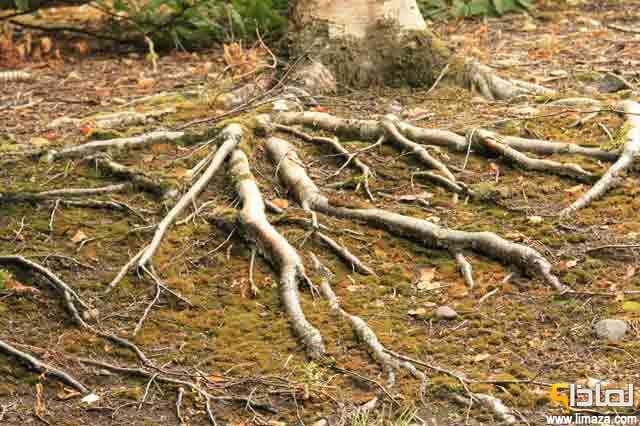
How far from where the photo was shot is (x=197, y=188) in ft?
19.3

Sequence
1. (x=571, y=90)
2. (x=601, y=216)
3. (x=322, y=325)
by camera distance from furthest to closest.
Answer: (x=571, y=90)
(x=601, y=216)
(x=322, y=325)

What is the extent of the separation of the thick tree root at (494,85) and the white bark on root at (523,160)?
111cm

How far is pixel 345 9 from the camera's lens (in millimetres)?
7520

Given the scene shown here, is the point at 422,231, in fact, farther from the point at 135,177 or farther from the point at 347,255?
the point at 135,177

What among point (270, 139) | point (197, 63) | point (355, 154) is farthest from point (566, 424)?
point (197, 63)

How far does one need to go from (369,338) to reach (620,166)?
212cm

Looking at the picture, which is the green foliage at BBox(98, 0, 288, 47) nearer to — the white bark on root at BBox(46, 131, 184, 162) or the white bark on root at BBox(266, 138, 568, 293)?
the white bark on root at BBox(46, 131, 184, 162)

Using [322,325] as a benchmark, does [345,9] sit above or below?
above

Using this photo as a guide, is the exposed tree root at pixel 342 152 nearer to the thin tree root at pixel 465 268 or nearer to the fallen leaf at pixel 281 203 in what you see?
the fallen leaf at pixel 281 203

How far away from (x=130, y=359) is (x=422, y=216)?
1840 mm

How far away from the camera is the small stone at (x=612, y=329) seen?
4.49 meters

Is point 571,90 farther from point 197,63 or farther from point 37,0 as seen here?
point 37,0

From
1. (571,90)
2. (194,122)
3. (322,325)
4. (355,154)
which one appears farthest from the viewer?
(571,90)

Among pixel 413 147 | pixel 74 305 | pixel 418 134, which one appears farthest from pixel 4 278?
pixel 418 134
